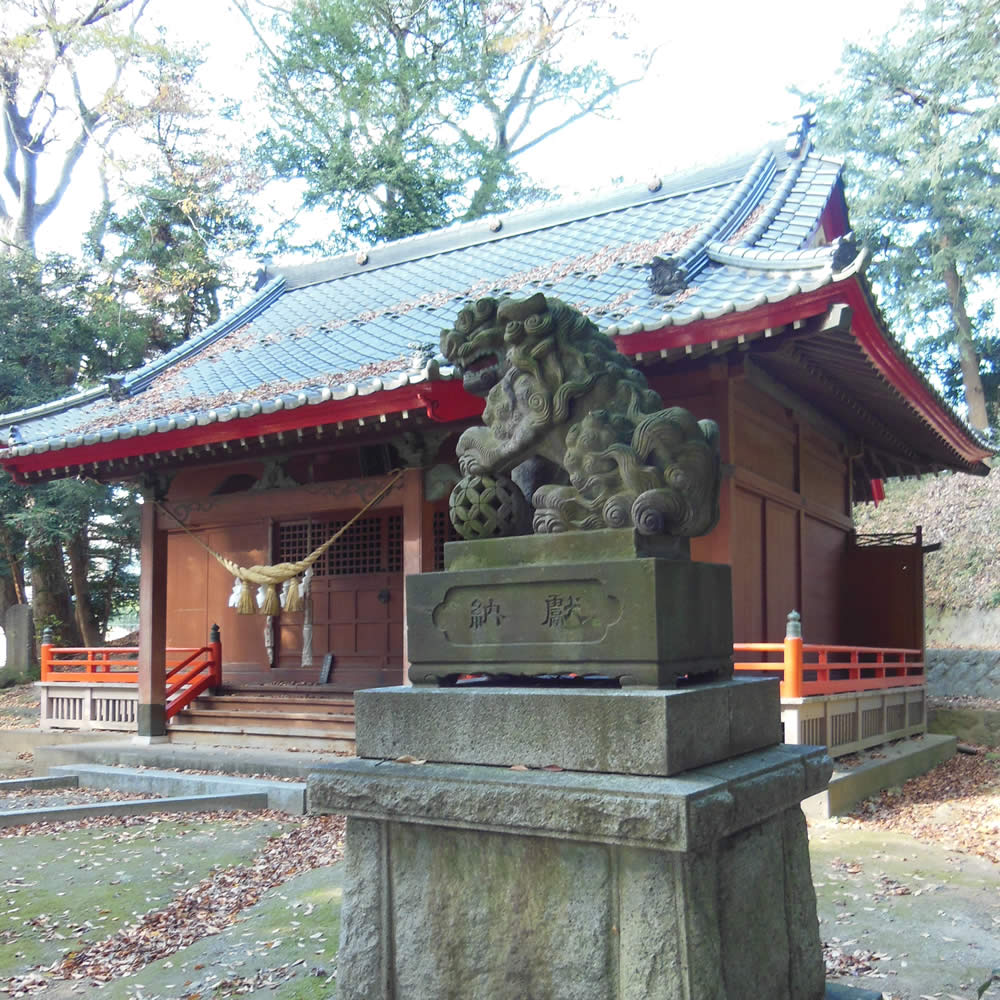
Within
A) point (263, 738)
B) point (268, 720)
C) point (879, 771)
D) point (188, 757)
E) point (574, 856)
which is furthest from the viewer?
point (268, 720)

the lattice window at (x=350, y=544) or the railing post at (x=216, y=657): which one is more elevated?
the lattice window at (x=350, y=544)

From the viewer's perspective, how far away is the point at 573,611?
3236mm

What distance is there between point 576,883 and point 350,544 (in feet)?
32.1

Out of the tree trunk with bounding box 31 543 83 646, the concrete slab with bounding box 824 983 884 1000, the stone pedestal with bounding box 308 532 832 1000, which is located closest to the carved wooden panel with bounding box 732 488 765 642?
the concrete slab with bounding box 824 983 884 1000

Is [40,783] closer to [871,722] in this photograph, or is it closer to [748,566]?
[748,566]

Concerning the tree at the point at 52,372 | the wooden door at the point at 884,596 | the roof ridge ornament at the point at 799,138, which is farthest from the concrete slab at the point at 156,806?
the roof ridge ornament at the point at 799,138

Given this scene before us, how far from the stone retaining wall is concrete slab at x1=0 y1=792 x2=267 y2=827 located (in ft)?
38.9

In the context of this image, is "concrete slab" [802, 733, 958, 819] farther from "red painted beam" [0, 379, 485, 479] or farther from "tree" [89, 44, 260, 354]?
"tree" [89, 44, 260, 354]

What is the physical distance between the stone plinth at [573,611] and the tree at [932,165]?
2091cm

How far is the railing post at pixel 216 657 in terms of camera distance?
12055mm

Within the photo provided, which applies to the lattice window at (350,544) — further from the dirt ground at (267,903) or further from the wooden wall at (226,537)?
the dirt ground at (267,903)

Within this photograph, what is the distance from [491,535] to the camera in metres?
3.55

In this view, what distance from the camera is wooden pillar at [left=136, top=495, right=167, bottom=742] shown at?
11.0 metres

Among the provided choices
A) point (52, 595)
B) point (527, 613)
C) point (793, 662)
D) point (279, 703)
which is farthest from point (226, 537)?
point (527, 613)
